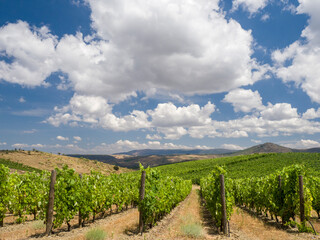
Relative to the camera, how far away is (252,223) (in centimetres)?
1109

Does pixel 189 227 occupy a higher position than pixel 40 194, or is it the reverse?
pixel 40 194

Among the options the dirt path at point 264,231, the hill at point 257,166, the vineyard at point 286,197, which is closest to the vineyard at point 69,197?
the vineyard at point 286,197

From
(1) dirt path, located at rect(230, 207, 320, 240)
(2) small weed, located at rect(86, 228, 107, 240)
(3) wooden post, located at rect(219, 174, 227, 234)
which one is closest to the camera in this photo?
(2) small weed, located at rect(86, 228, 107, 240)

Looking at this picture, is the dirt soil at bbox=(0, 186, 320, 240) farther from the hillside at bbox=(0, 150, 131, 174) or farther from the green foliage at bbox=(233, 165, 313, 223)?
the hillside at bbox=(0, 150, 131, 174)

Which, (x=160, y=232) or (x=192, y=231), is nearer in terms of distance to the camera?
(x=192, y=231)

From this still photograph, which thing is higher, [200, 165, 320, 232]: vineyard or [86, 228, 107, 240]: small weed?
[200, 165, 320, 232]: vineyard

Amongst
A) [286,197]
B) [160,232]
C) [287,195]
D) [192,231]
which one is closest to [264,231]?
[286,197]

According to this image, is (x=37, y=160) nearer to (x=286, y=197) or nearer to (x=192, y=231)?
(x=192, y=231)

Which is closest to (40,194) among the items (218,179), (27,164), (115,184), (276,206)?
(115,184)

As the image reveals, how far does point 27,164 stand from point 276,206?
60278 mm

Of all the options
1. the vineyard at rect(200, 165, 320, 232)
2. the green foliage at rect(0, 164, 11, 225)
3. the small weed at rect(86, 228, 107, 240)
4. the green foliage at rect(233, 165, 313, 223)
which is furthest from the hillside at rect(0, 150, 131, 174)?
the green foliage at rect(233, 165, 313, 223)

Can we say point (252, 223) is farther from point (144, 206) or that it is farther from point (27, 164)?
point (27, 164)

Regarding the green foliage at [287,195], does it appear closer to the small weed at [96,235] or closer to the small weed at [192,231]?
the small weed at [192,231]

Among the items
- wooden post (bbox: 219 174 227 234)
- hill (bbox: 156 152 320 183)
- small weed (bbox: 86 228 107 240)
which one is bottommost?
hill (bbox: 156 152 320 183)
